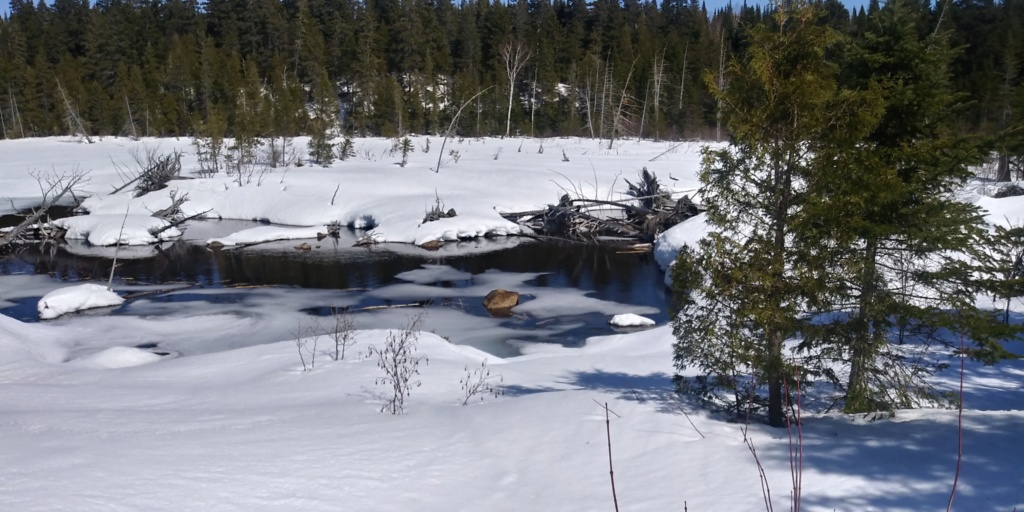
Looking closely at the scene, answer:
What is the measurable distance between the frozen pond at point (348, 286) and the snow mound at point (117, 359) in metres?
1.18

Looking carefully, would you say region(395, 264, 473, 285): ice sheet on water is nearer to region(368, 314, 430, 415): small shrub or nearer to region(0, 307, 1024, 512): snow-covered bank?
region(368, 314, 430, 415): small shrub

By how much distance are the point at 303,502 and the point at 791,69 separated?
5.22 meters

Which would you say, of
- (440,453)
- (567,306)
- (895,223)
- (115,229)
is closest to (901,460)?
(895,223)

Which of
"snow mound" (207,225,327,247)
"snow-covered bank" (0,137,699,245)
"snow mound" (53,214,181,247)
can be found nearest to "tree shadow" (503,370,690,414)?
"snow-covered bank" (0,137,699,245)

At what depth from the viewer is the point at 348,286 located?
1814 centimetres

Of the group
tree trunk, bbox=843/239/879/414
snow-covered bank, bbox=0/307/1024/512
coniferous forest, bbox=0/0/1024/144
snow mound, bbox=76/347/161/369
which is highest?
coniferous forest, bbox=0/0/1024/144

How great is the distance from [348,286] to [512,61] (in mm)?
46294

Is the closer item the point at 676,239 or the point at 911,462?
the point at 911,462

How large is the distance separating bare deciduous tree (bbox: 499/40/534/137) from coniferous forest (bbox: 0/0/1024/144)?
0.95ft

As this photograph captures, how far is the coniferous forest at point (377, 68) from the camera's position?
4775 cm

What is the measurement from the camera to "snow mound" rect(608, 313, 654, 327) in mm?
14289

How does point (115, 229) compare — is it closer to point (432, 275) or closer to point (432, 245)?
point (432, 245)

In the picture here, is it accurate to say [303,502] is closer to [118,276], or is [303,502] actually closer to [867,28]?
[867,28]

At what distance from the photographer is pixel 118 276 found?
19125mm
